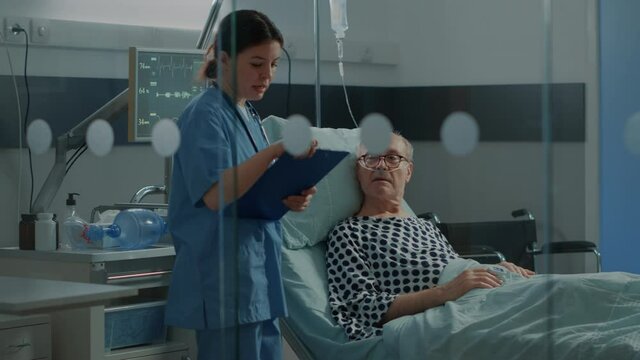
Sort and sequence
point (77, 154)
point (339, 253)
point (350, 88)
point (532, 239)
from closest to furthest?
point (532, 239) < point (350, 88) < point (339, 253) < point (77, 154)

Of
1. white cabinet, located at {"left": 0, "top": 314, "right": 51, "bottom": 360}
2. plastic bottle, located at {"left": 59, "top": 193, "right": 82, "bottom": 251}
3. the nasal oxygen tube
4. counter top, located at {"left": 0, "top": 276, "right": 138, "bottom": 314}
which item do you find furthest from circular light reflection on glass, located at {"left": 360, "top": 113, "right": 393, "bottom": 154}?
plastic bottle, located at {"left": 59, "top": 193, "right": 82, "bottom": 251}

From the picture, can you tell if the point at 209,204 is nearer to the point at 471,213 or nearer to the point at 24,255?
the point at 471,213

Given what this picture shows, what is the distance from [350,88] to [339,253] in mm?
531

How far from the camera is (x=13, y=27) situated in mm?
3273

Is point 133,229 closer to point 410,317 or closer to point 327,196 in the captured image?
point 327,196

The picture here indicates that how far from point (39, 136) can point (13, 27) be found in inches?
14.8

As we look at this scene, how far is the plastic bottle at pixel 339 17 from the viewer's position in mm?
1975

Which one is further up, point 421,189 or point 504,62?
point 504,62

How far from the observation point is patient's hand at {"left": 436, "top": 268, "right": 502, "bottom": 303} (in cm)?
196

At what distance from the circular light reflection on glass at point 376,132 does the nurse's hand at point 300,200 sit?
21 centimetres

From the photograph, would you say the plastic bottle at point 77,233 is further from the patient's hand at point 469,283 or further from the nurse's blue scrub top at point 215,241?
the patient's hand at point 469,283

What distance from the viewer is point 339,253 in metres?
2.32

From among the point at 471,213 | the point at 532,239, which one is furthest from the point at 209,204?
the point at 532,239

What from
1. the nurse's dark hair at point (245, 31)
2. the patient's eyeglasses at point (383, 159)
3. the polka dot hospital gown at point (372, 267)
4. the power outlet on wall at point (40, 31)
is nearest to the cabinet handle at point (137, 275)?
the polka dot hospital gown at point (372, 267)
